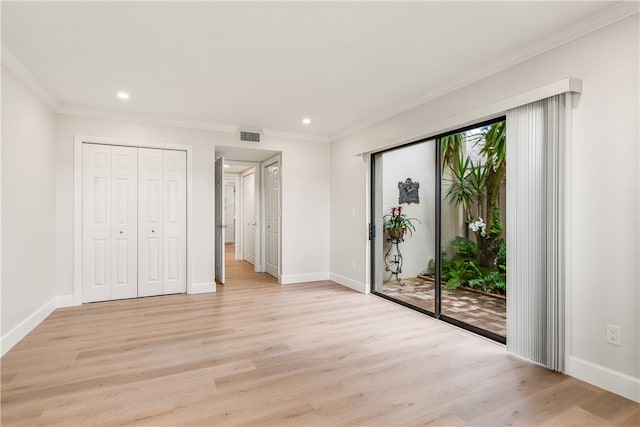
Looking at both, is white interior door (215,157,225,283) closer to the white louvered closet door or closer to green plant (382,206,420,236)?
the white louvered closet door

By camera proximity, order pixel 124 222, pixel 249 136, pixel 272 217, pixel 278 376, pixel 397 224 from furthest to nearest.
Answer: pixel 272 217 < pixel 397 224 < pixel 249 136 < pixel 124 222 < pixel 278 376

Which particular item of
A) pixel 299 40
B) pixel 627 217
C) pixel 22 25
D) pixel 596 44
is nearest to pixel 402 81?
pixel 299 40

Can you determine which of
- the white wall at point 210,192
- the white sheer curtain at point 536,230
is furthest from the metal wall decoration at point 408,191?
the white sheer curtain at point 536,230

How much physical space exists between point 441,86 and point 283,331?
9.81 feet

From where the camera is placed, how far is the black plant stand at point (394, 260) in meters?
5.43

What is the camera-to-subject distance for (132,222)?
4539 mm

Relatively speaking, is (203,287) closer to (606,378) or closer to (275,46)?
(275,46)

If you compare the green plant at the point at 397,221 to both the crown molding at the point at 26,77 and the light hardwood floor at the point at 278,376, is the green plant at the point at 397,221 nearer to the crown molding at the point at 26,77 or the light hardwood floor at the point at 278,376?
the light hardwood floor at the point at 278,376

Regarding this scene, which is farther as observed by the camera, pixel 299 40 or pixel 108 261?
pixel 108 261

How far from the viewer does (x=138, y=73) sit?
3.15 m

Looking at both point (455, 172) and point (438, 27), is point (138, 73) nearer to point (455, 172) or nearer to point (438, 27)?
point (438, 27)

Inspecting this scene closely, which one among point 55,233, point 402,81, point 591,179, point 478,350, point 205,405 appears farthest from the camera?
point 55,233

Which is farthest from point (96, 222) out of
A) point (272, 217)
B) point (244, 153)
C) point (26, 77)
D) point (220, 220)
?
point (272, 217)

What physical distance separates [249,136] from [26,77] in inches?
104
